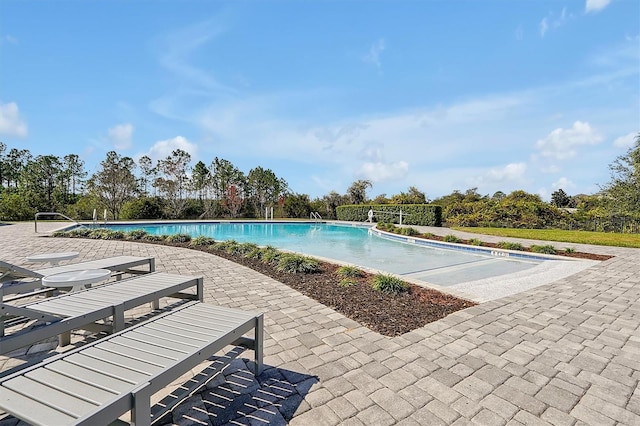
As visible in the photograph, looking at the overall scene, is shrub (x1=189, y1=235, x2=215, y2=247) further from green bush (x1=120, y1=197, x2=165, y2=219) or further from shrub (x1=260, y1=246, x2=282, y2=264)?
green bush (x1=120, y1=197, x2=165, y2=219)

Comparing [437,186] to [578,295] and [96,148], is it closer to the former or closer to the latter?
[578,295]

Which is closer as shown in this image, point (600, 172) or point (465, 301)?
point (465, 301)

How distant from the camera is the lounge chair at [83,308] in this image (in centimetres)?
195

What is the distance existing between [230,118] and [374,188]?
18178 mm

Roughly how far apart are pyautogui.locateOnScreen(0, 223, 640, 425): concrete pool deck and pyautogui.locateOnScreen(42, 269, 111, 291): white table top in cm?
61

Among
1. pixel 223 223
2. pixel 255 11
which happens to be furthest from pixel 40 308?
pixel 223 223

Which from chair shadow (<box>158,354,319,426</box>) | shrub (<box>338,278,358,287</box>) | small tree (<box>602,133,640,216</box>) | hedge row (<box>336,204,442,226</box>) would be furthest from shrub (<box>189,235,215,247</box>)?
small tree (<box>602,133,640,216</box>)

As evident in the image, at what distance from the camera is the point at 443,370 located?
2.51m

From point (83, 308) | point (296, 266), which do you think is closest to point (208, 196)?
point (296, 266)

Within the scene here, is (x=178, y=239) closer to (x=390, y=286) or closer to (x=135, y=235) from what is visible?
(x=135, y=235)

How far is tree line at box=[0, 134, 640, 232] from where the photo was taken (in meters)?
17.9

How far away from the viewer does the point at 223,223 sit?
78.2 ft

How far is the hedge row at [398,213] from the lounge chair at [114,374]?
63.9ft

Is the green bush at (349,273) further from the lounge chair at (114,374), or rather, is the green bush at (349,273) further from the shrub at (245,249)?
the lounge chair at (114,374)
